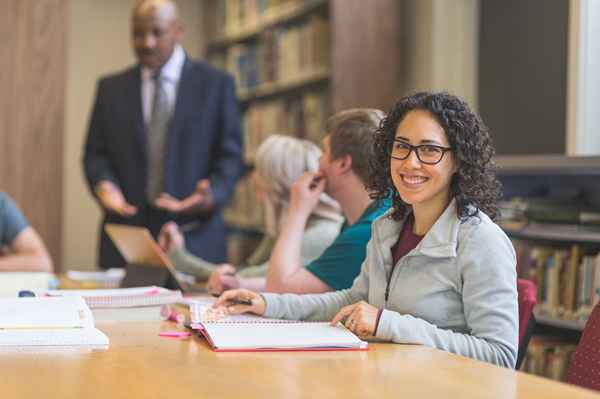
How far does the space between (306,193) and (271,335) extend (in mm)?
809

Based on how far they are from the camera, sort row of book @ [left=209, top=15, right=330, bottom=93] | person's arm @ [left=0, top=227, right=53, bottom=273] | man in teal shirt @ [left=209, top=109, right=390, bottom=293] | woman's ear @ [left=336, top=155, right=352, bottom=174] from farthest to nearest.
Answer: row of book @ [left=209, top=15, right=330, bottom=93] < person's arm @ [left=0, top=227, right=53, bottom=273] < woman's ear @ [left=336, top=155, right=352, bottom=174] < man in teal shirt @ [left=209, top=109, right=390, bottom=293]

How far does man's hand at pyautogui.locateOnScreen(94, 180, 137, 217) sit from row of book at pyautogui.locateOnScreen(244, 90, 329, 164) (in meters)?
1.21

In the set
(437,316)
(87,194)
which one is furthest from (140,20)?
(87,194)

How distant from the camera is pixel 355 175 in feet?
7.27

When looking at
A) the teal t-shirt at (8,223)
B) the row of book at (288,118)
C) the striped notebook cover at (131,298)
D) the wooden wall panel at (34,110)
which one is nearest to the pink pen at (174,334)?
the striped notebook cover at (131,298)

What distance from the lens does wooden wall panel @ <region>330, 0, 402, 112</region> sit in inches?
161

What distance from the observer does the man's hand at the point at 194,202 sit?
3.27 metres

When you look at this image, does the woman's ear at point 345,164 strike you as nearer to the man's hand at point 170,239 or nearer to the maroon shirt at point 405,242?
the maroon shirt at point 405,242

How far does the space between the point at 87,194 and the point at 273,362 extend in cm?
466

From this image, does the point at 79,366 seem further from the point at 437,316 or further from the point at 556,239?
the point at 556,239

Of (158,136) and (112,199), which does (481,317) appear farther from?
(158,136)

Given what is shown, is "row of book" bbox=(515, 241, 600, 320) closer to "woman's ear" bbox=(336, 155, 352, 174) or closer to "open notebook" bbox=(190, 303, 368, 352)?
"woman's ear" bbox=(336, 155, 352, 174)

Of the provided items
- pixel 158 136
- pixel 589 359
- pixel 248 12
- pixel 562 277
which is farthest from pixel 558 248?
pixel 248 12

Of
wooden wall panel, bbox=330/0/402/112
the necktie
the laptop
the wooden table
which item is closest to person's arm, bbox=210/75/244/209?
the necktie
